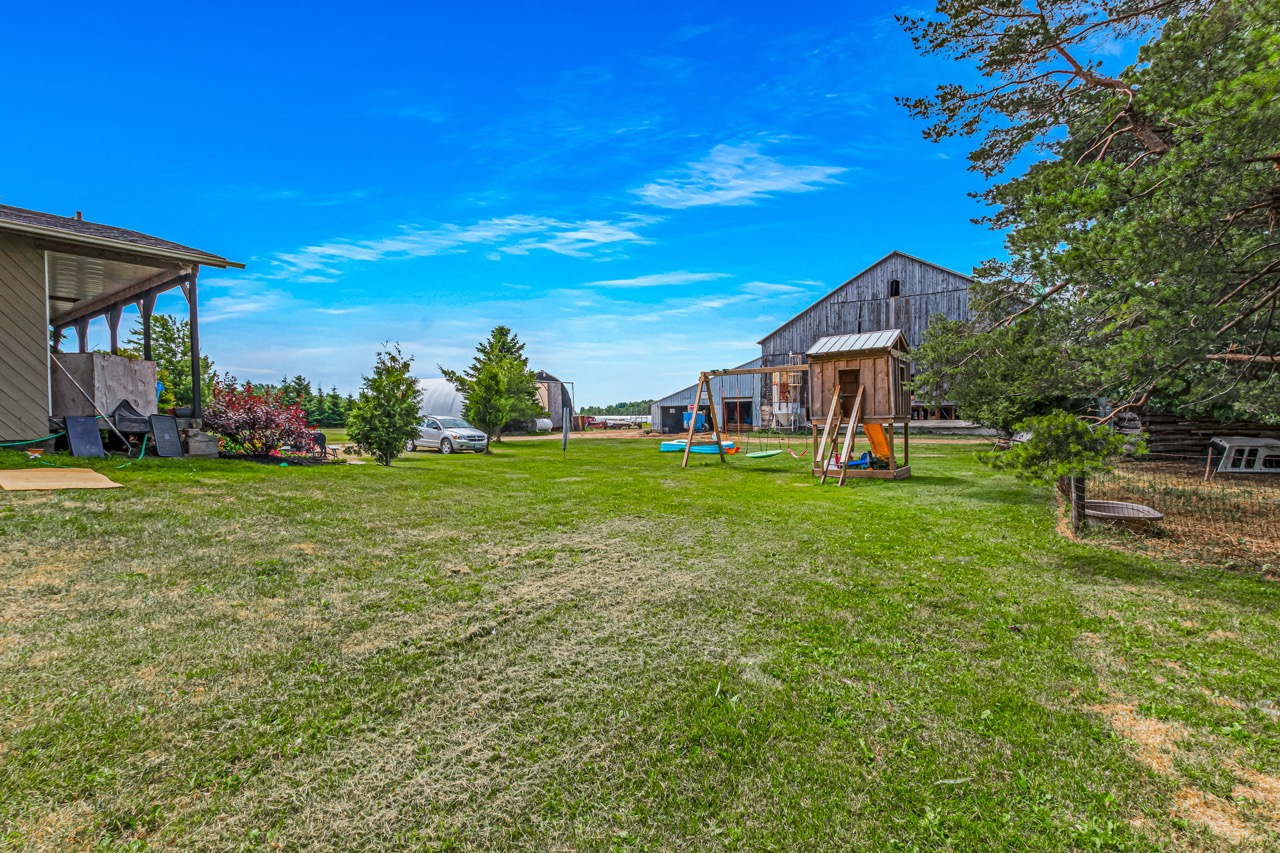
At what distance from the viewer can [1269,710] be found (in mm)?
2973

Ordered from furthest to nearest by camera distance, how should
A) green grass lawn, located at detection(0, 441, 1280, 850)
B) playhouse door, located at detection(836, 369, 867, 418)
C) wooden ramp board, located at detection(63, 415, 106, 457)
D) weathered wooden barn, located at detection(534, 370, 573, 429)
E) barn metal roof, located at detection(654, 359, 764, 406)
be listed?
weathered wooden barn, located at detection(534, 370, 573, 429), barn metal roof, located at detection(654, 359, 764, 406), playhouse door, located at detection(836, 369, 867, 418), wooden ramp board, located at detection(63, 415, 106, 457), green grass lawn, located at detection(0, 441, 1280, 850)

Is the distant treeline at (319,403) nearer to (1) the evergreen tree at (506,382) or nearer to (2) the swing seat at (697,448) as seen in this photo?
(1) the evergreen tree at (506,382)

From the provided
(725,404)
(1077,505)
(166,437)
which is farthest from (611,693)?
(725,404)

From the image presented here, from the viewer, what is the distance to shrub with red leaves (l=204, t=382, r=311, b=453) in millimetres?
12141

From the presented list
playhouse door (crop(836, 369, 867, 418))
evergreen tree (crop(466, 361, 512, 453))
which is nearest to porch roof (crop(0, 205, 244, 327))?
playhouse door (crop(836, 369, 867, 418))

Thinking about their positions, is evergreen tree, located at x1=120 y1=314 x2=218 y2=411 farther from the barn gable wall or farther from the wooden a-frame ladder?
the barn gable wall

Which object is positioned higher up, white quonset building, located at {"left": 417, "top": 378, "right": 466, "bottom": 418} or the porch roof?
the porch roof

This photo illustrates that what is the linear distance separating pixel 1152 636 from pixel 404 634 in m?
5.13

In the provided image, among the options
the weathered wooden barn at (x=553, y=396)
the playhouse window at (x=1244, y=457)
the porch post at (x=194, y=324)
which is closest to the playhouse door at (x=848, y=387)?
the playhouse window at (x=1244, y=457)

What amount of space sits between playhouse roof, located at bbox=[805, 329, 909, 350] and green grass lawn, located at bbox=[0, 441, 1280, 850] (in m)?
6.78

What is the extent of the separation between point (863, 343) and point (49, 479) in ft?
45.1

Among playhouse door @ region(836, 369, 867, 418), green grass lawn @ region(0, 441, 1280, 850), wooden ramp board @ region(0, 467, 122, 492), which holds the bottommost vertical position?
green grass lawn @ region(0, 441, 1280, 850)

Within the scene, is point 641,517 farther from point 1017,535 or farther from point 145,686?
point 145,686

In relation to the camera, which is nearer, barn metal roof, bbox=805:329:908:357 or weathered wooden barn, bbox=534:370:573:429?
barn metal roof, bbox=805:329:908:357
